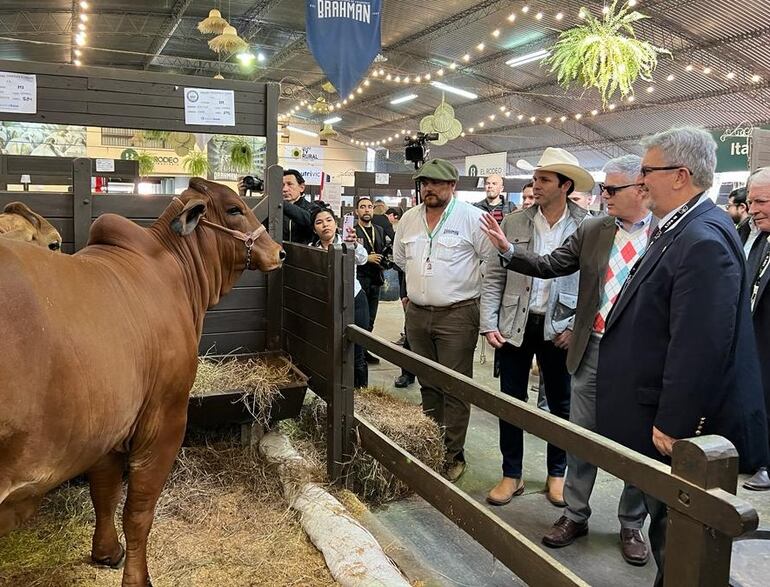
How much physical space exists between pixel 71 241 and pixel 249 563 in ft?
6.12

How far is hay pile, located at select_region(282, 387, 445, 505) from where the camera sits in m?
3.38

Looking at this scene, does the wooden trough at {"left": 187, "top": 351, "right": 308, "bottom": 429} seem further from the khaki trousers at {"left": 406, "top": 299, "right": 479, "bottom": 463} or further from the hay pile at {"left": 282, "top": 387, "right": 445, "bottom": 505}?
the khaki trousers at {"left": 406, "top": 299, "right": 479, "bottom": 463}

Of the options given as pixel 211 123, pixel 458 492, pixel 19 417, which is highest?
pixel 211 123

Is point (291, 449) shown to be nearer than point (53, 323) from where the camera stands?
No

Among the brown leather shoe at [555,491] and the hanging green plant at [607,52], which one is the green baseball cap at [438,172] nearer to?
the brown leather shoe at [555,491]

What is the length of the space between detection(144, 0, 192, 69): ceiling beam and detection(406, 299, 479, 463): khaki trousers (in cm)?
1303

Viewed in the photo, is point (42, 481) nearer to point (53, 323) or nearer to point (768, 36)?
point (53, 323)

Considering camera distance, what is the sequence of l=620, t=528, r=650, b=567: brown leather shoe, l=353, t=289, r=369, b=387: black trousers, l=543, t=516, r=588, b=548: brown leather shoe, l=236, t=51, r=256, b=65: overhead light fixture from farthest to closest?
l=236, t=51, r=256, b=65: overhead light fixture < l=353, t=289, r=369, b=387: black trousers < l=543, t=516, r=588, b=548: brown leather shoe < l=620, t=528, r=650, b=567: brown leather shoe

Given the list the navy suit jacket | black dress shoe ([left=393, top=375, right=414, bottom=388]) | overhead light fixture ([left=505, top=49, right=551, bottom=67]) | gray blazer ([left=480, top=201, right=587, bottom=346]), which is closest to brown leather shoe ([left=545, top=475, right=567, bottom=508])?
gray blazer ([left=480, top=201, right=587, bottom=346])

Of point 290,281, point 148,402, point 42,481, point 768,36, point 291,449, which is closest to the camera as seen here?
point 42,481

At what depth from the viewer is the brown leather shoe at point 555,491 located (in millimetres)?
3534

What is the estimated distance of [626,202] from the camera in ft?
9.23

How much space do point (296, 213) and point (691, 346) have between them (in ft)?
11.0

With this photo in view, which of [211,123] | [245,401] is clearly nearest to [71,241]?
[211,123]
